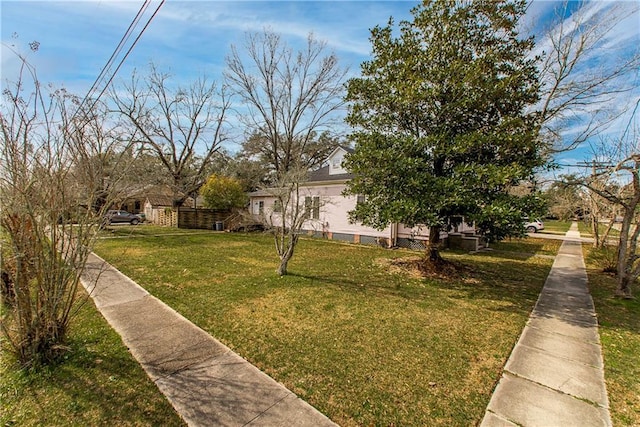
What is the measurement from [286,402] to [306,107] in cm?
2186

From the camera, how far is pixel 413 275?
848cm

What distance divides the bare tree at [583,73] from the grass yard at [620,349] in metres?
4.27

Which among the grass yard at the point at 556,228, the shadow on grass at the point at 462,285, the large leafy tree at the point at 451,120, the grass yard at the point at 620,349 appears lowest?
the grass yard at the point at 620,349

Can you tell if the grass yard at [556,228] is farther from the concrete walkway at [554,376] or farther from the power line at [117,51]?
the power line at [117,51]

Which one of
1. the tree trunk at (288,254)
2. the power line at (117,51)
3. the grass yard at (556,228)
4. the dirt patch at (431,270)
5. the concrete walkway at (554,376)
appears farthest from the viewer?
the grass yard at (556,228)

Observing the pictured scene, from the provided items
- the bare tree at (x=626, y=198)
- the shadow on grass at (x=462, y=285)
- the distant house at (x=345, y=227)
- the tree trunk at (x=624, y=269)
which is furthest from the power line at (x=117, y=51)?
the tree trunk at (x=624, y=269)

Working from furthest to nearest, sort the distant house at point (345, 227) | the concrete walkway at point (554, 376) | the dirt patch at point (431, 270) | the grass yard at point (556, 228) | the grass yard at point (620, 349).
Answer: the grass yard at point (556, 228), the distant house at point (345, 227), the dirt patch at point (431, 270), the grass yard at point (620, 349), the concrete walkway at point (554, 376)

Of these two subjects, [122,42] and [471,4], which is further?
[471,4]

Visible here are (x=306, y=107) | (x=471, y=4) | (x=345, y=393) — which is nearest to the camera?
(x=345, y=393)

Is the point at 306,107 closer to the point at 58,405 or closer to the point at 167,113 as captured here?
the point at 167,113

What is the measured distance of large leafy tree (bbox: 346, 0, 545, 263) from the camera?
22.5 ft

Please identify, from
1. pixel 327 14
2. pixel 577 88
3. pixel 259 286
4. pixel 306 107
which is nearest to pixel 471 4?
pixel 327 14

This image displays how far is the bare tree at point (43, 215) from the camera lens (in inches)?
116

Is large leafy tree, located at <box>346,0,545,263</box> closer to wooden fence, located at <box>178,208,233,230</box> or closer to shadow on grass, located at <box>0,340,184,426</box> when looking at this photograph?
shadow on grass, located at <box>0,340,184,426</box>
